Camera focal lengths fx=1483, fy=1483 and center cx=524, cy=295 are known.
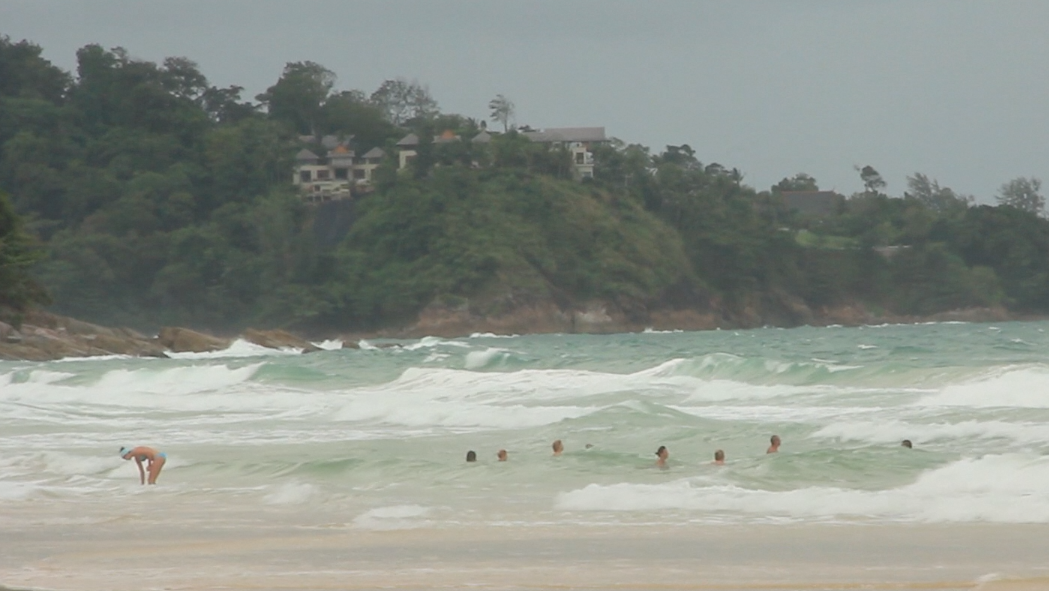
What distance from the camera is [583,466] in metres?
16.0

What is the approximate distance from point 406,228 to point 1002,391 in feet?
254

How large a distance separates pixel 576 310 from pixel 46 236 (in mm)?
39163

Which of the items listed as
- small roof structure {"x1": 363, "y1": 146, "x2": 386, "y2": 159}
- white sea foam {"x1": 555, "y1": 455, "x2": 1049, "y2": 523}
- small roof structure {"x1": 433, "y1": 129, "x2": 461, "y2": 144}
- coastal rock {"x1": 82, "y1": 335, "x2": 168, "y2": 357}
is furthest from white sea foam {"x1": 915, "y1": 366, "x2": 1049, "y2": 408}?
small roof structure {"x1": 363, "y1": 146, "x2": 386, "y2": 159}

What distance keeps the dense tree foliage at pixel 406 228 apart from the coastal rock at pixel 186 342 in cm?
3622

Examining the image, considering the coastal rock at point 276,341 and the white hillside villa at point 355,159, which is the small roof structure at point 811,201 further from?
the coastal rock at point 276,341

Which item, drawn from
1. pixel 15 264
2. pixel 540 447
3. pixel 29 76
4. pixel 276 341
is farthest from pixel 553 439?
pixel 29 76

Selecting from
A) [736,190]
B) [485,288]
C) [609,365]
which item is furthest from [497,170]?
[609,365]

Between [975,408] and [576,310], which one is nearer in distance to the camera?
[975,408]

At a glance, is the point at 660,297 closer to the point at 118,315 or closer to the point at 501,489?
the point at 118,315

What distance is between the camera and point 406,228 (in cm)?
A: 10075

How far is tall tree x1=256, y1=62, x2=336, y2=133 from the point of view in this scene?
123m

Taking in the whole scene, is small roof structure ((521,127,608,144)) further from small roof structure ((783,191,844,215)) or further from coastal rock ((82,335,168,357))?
coastal rock ((82,335,168,357))

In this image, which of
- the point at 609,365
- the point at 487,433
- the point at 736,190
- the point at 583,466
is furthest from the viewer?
the point at 736,190

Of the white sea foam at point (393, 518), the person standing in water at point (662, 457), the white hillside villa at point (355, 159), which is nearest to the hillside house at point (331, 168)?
the white hillside villa at point (355, 159)
